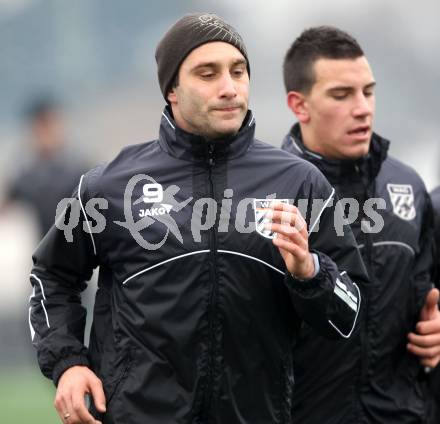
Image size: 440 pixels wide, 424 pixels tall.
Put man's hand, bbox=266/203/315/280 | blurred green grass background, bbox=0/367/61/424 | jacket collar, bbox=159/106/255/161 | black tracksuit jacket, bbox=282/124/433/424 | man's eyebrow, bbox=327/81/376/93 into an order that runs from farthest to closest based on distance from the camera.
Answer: blurred green grass background, bbox=0/367/61/424 → man's eyebrow, bbox=327/81/376/93 → black tracksuit jacket, bbox=282/124/433/424 → jacket collar, bbox=159/106/255/161 → man's hand, bbox=266/203/315/280

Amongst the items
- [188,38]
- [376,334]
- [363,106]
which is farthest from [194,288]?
[363,106]

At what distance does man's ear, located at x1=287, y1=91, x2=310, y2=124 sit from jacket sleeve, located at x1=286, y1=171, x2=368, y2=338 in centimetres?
112

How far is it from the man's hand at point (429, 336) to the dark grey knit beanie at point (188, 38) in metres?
1.38

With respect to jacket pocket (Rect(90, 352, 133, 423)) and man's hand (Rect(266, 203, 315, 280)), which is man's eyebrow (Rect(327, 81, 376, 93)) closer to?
man's hand (Rect(266, 203, 315, 280))

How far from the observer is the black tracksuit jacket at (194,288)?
429 centimetres

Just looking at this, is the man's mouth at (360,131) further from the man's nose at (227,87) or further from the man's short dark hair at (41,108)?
the man's short dark hair at (41,108)

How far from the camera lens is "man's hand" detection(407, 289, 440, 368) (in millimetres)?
5223

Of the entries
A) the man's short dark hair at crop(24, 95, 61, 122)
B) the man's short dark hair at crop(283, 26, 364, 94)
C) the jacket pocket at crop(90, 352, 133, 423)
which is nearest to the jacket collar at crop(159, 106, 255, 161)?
the jacket pocket at crop(90, 352, 133, 423)

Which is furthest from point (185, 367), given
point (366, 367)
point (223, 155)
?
point (366, 367)

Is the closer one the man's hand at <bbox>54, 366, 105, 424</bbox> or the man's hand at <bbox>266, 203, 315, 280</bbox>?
the man's hand at <bbox>266, 203, 315, 280</bbox>

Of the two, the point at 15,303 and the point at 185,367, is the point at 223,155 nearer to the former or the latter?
the point at 185,367

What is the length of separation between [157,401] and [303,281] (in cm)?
64

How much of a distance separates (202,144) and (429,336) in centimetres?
142

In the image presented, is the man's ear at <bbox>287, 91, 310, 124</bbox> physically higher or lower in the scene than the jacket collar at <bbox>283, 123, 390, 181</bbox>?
higher
